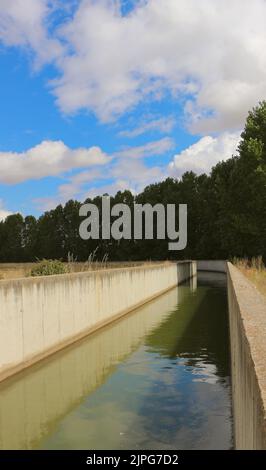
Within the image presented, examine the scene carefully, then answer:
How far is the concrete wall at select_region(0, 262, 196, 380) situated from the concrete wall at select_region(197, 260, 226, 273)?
130ft

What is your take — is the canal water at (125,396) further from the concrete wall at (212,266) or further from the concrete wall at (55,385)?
the concrete wall at (212,266)

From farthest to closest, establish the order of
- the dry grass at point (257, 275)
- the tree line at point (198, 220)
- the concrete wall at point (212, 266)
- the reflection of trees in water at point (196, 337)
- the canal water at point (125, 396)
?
the concrete wall at point (212, 266) < the tree line at point (198, 220) < the dry grass at point (257, 275) < the reflection of trees in water at point (196, 337) < the canal water at point (125, 396)

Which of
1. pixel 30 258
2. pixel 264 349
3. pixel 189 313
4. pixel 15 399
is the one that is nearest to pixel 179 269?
pixel 189 313

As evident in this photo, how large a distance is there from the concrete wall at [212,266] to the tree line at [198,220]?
1.78m

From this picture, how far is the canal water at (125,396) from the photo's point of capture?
6.60 m

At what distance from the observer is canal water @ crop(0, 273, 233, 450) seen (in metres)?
6.60

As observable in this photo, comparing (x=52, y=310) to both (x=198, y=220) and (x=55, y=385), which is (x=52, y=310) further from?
(x=198, y=220)

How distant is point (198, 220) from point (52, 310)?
61752 mm

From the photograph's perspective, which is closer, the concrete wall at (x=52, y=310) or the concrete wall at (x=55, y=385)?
the concrete wall at (x=55, y=385)

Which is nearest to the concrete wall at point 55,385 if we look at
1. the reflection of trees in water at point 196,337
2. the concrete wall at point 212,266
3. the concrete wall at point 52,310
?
the concrete wall at point 52,310

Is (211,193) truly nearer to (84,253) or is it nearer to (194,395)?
(84,253)

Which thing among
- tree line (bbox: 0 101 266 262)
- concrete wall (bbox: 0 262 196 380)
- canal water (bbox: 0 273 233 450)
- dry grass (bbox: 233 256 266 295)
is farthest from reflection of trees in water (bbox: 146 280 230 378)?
tree line (bbox: 0 101 266 262)

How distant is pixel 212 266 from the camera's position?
62.0m

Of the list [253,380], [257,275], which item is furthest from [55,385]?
[257,275]
